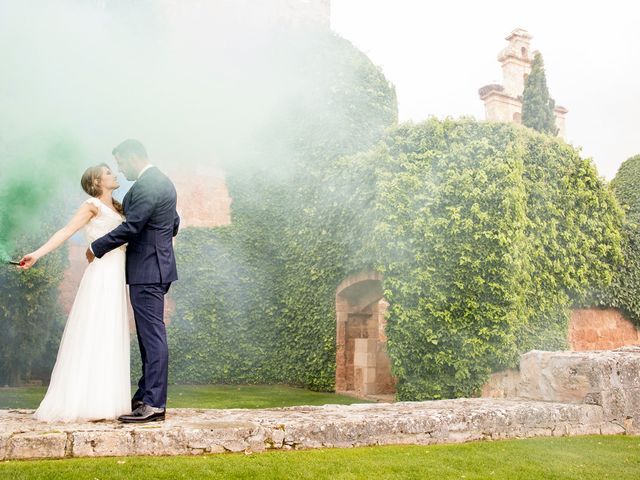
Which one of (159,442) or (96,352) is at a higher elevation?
(96,352)

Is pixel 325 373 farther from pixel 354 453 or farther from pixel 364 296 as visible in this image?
pixel 354 453

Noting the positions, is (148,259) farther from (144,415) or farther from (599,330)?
(599,330)

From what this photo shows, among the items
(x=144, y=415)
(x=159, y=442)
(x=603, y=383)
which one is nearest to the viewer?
(x=159, y=442)

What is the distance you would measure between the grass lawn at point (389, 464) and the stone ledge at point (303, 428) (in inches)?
4.4

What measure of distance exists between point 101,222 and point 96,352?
79cm

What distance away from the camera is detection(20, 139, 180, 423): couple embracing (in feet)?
11.0

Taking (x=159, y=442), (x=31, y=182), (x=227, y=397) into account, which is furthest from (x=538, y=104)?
(x=159, y=442)

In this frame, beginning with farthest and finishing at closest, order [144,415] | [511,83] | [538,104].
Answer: [511,83] < [538,104] < [144,415]

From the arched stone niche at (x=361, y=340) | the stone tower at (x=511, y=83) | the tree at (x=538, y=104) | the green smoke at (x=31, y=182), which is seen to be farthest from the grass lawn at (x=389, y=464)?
the stone tower at (x=511, y=83)

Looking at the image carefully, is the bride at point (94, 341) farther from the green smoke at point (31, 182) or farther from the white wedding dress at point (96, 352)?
the green smoke at point (31, 182)

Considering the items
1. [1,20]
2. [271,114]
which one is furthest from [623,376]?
[1,20]

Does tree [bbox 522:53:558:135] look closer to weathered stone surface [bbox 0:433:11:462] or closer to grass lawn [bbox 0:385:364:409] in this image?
grass lawn [bbox 0:385:364:409]

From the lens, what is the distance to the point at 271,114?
1098cm

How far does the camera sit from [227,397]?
834cm
